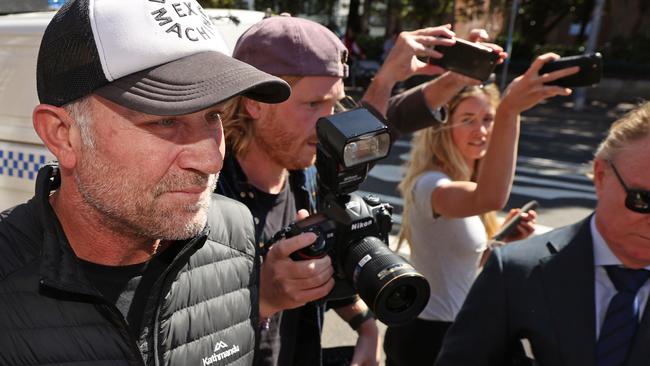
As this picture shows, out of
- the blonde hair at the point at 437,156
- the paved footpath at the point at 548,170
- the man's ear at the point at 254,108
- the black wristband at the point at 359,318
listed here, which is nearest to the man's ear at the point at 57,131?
the man's ear at the point at 254,108

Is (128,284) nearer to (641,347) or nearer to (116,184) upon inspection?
(116,184)

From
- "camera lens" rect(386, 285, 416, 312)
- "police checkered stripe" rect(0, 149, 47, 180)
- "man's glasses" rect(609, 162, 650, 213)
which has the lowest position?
"police checkered stripe" rect(0, 149, 47, 180)

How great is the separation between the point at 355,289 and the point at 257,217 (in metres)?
0.42

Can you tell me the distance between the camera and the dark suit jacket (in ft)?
6.24

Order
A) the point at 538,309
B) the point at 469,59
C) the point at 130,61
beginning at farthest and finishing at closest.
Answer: the point at 469,59, the point at 538,309, the point at 130,61

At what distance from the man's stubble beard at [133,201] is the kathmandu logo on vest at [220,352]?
1.03ft

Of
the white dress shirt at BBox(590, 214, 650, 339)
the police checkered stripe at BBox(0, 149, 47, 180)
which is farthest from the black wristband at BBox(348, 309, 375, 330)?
the police checkered stripe at BBox(0, 149, 47, 180)

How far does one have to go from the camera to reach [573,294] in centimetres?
195

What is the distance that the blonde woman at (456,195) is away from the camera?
93.9 inches

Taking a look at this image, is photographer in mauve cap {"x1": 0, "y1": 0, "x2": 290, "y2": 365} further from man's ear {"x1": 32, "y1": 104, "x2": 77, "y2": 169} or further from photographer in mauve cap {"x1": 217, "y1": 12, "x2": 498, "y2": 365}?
photographer in mauve cap {"x1": 217, "y1": 12, "x2": 498, "y2": 365}

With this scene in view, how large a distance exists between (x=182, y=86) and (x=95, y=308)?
47cm

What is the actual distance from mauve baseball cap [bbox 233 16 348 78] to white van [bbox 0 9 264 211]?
1.17 m

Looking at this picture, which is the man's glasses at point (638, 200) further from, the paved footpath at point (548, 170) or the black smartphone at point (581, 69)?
the paved footpath at point (548, 170)

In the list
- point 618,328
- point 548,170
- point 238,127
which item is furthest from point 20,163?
point 548,170
